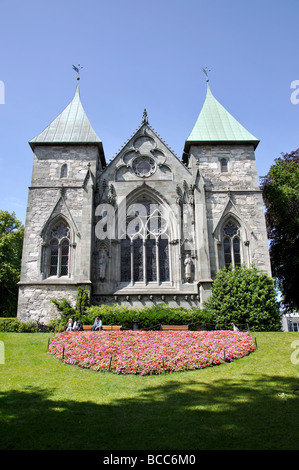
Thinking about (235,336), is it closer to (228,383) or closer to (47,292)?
(228,383)

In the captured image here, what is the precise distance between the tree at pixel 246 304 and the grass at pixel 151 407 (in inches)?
226

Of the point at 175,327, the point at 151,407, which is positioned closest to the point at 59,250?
the point at 175,327

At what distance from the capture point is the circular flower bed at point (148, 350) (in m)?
12.2

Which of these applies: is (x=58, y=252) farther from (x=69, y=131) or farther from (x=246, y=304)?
(x=246, y=304)

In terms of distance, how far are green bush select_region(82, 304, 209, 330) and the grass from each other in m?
6.52

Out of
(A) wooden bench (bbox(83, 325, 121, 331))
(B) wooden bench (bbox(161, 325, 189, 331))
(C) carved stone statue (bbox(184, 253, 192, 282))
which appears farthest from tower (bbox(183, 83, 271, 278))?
(A) wooden bench (bbox(83, 325, 121, 331))

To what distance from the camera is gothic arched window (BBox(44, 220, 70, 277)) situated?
23141mm

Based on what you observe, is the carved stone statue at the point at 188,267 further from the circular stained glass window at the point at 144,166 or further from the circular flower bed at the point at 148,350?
the circular flower bed at the point at 148,350

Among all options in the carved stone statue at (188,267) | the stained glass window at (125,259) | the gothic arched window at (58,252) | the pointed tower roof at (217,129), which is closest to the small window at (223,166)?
the pointed tower roof at (217,129)

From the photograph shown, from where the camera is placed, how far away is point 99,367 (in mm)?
12336

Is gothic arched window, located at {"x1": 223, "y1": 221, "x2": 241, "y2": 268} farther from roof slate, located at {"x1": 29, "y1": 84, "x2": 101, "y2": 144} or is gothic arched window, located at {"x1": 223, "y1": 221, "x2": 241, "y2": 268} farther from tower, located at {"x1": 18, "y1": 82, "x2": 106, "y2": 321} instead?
roof slate, located at {"x1": 29, "y1": 84, "x2": 101, "y2": 144}

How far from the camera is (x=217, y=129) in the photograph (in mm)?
26688

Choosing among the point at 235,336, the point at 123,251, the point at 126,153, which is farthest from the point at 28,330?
the point at 126,153

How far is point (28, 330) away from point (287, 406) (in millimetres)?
15531
